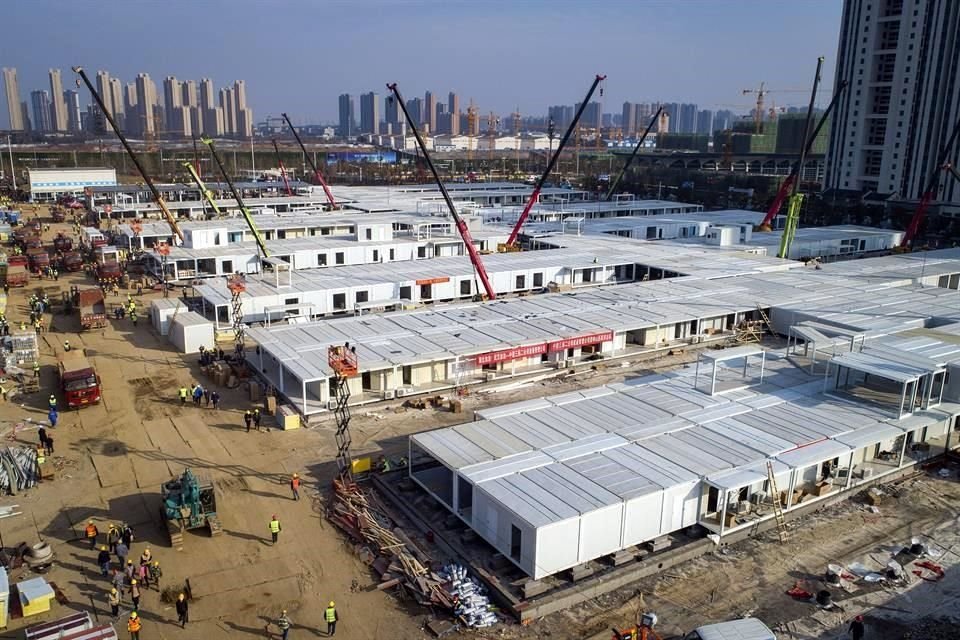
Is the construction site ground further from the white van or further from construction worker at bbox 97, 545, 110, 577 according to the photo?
the white van

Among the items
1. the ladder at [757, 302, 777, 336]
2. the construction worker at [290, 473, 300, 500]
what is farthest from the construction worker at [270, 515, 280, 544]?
the ladder at [757, 302, 777, 336]

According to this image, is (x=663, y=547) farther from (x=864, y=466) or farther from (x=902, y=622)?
(x=864, y=466)

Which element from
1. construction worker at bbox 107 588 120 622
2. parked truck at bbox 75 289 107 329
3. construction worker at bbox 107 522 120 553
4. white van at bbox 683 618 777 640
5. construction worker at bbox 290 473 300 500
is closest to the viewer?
white van at bbox 683 618 777 640

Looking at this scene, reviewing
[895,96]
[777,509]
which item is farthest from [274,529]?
[895,96]

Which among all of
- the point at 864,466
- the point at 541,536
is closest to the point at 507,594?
the point at 541,536

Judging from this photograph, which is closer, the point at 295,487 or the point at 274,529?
the point at 274,529

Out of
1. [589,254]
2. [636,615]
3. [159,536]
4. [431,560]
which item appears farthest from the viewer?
[589,254]

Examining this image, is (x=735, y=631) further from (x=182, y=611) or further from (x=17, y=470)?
(x=17, y=470)
